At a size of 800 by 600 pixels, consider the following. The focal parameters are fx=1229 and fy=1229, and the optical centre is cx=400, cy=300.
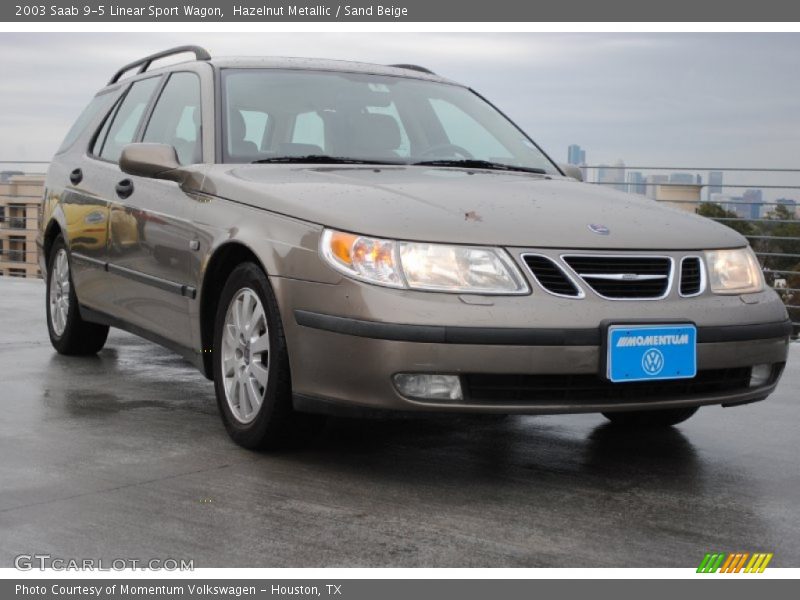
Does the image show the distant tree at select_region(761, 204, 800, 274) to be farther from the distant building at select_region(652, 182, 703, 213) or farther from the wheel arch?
the wheel arch

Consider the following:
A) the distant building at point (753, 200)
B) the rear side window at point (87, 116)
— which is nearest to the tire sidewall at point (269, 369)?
the rear side window at point (87, 116)

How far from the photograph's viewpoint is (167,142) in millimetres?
5961

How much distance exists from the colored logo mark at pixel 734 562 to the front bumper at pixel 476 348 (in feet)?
2.67

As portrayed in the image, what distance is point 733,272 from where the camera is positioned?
15.2ft

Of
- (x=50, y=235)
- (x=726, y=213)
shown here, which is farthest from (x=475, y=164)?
(x=726, y=213)

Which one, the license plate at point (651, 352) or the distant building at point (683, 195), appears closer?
the license plate at point (651, 352)

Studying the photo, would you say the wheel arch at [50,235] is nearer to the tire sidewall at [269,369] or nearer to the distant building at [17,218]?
the distant building at [17,218]

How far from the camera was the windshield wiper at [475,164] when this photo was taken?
5.47 m

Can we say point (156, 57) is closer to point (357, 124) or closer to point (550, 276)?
point (357, 124)

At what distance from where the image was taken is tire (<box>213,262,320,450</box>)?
4.47m

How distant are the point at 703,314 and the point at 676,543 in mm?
997

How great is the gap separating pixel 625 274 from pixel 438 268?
2.21 feet

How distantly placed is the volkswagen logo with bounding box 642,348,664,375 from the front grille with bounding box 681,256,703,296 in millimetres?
322

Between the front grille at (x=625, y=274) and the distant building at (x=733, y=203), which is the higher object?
the front grille at (x=625, y=274)
